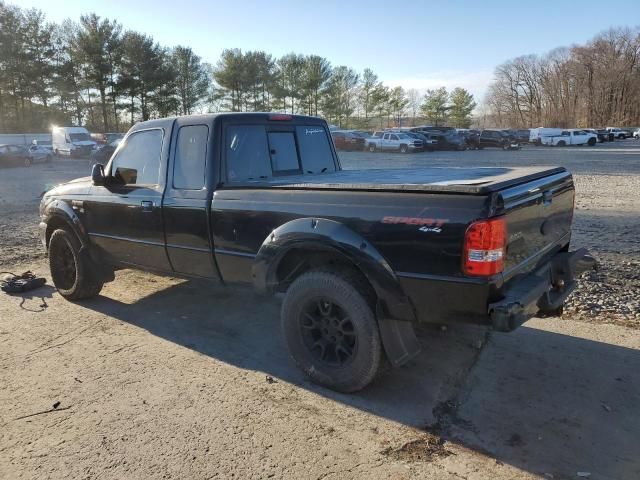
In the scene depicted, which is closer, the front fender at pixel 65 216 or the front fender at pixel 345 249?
the front fender at pixel 345 249

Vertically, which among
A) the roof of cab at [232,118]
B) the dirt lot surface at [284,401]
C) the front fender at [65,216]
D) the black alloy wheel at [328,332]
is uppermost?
the roof of cab at [232,118]

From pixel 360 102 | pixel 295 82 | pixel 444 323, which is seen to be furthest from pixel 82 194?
pixel 360 102

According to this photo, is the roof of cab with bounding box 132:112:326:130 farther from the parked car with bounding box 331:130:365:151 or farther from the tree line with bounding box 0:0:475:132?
the tree line with bounding box 0:0:475:132

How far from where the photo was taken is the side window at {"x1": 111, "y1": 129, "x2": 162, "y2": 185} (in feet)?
15.4

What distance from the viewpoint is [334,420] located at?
3252 mm

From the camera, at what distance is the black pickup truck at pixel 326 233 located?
9.51 ft

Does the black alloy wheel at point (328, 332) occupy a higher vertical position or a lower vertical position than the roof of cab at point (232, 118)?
lower

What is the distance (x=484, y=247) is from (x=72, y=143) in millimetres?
37978

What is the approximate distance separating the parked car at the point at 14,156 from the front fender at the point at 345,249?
1244 inches

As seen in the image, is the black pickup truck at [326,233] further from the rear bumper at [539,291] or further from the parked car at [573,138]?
the parked car at [573,138]

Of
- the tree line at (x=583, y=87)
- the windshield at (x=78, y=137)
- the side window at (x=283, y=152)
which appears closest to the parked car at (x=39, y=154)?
the windshield at (x=78, y=137)

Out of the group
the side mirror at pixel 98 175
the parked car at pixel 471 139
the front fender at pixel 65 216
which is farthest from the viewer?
the parked car at pixel 471 139

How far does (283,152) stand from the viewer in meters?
4.76

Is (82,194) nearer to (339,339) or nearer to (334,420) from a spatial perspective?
(339,339)
